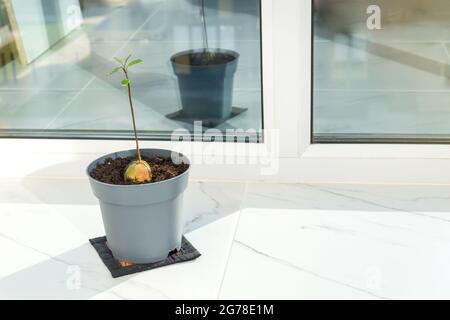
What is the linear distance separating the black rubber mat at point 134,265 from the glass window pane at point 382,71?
0.63 m

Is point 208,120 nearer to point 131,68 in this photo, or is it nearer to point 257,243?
point 131,68

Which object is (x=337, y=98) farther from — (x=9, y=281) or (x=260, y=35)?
(x=9, y=281)

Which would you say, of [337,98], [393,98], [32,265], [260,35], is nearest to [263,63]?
[260,35]

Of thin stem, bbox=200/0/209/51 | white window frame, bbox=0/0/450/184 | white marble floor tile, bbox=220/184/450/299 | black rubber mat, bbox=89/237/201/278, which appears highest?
thin stem, bbox=200/0/209/51

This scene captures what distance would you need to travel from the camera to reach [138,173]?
5.96 ft

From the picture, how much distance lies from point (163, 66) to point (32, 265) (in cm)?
78

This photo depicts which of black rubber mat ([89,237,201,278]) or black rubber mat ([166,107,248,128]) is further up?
black rubber mat ([166,107,248,128])

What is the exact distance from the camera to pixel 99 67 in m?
2.39

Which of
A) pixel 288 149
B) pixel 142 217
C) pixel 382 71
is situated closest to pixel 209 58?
pixel 288 149

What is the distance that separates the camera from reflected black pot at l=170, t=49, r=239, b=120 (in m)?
2.29

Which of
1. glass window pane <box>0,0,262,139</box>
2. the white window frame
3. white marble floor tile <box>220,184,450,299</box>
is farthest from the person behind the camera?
glass window pane <box>0,0,262,139</box>

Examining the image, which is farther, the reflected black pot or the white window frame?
the reflected black pot

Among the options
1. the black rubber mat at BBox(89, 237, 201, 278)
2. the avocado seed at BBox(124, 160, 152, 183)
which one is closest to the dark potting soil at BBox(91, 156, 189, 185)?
the avocado seed at BBox(124, 160, 152, 183)

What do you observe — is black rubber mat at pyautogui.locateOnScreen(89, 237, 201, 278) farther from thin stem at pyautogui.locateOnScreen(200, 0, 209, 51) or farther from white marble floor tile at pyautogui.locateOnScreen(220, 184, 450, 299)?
thin stem at pyautogui.locateOnScreen(200, 0, 209, 51)
